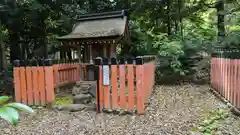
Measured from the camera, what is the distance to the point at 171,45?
9273 mm

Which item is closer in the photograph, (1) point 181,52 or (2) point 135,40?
(1) point 181,52

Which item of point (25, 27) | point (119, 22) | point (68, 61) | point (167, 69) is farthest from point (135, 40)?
point (25, 27)

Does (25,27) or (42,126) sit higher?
(25,27)

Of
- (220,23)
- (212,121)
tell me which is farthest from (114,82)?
(220,23)

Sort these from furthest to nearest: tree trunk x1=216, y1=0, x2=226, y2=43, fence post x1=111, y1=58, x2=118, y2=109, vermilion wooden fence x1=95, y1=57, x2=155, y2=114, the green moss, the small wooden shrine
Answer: tree trunk x1=216, y1=0, x2=226, y2=43, the small wooden shrine, the green moss, fence post x1=111, y1=58, x2=118, y2=109, vermilion wooden fence x1=95, y1=57, x2=155, y2=114

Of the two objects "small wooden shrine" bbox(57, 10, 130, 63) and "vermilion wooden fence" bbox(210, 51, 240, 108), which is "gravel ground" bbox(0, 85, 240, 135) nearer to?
"vermilion wooden fence" bbox(210, 51, 240, 108)

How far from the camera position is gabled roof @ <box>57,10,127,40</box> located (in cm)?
907

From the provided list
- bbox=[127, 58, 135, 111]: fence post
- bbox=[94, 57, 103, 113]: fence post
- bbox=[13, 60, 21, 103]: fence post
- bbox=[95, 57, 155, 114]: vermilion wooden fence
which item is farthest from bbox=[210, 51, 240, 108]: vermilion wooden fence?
bbox=[13, 60, 21, 103]: fence post

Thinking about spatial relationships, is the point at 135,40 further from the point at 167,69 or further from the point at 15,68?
the point at 15,68

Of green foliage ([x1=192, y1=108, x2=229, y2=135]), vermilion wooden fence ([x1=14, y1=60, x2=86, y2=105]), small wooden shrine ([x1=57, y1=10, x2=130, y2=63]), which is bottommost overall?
green foliage ([x1=192, y1=108, x2=229, y2=135])

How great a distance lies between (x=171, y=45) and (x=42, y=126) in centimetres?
644

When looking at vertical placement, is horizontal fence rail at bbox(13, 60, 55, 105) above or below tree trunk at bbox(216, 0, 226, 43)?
below

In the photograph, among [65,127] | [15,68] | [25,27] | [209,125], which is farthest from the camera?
[25,27]

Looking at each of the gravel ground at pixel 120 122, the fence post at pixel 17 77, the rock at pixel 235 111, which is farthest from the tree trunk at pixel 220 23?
the fence post at pixel 17 77
